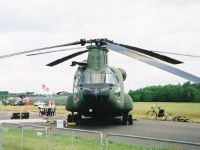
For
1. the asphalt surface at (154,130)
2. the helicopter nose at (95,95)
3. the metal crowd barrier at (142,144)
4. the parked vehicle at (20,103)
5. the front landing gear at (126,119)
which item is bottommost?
the asphalt surface at (154,130)

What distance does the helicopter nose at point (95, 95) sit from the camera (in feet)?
59.7

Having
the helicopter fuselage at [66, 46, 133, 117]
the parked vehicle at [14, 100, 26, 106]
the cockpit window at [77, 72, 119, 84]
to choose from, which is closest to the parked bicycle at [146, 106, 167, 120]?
the helicopter fuselage at [66, 46, 133, 117]

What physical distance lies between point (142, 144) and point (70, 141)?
323cm

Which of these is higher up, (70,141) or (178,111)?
(178,111)

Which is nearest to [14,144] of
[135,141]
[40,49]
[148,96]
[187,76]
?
[40,49]

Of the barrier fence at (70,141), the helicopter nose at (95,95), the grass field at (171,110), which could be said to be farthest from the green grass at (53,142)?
the grass field at (171,110)

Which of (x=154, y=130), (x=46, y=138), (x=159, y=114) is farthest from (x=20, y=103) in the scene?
(x=46, y=138)

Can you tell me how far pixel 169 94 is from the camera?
10125 cm

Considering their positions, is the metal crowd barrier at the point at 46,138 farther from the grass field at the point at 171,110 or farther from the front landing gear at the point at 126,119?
the grass field at the point at 171,110

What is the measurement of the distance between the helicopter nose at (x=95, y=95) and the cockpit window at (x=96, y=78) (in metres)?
0.75

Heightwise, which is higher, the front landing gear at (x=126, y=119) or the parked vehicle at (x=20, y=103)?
the parked vehicle at (x=20, y=103)

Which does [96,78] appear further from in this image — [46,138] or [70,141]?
[70,141]

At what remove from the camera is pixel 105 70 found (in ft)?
64.7

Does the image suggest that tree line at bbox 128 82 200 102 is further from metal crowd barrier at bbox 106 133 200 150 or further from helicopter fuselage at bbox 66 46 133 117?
metal crowd barrier at bbox 106 133 200 150
